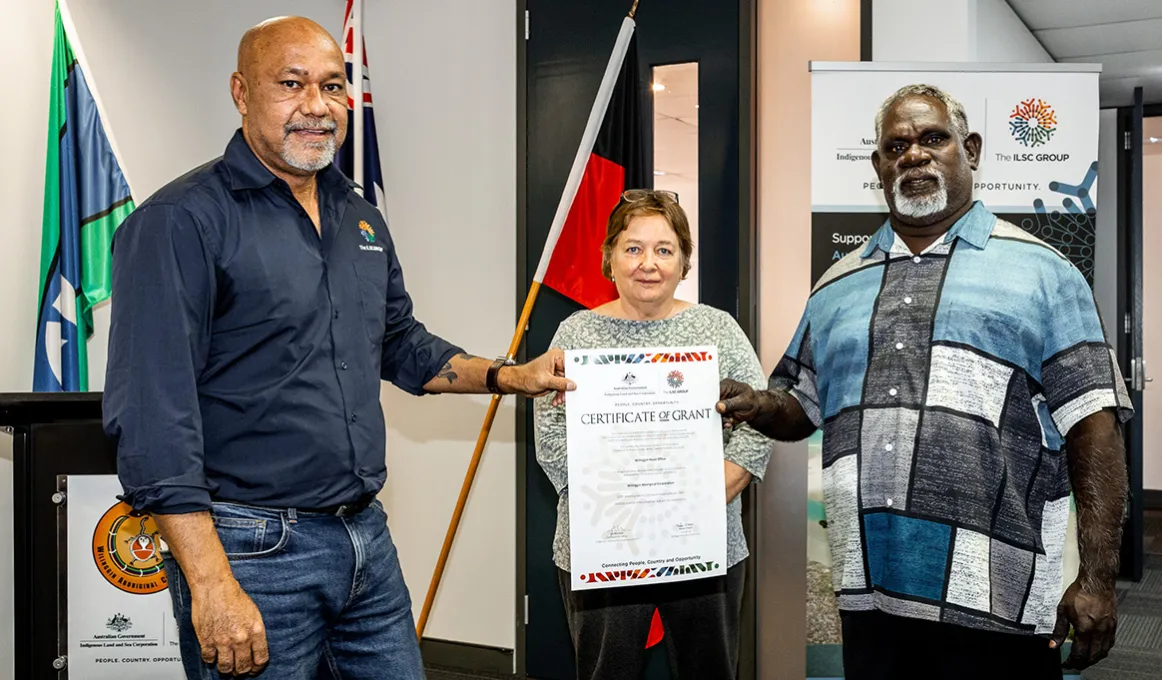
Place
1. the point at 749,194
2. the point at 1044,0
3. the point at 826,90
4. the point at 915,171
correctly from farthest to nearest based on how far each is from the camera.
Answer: the point at 1044,0, the point at 749,194, the point at 826,90, the point at 915,171

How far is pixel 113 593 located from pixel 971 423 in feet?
7.56

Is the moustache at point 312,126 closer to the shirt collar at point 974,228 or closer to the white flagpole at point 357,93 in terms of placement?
the shirt collar at point 974,228

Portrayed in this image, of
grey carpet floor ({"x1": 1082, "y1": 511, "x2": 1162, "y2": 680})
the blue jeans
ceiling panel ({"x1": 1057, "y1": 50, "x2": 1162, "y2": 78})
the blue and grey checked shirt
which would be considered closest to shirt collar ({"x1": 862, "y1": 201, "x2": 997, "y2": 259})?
the blue and grey checked shirt

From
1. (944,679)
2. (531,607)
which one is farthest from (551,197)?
(944,679)

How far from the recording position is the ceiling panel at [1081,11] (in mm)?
4684

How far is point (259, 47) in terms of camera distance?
184 centimetres

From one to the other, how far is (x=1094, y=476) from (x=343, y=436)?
4.53 feet

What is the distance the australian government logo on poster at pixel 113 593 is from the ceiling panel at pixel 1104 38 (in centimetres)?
502

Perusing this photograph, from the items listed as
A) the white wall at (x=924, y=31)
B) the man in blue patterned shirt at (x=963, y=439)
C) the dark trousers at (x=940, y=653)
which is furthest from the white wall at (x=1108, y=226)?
the dark trousers at (x=940, y=653)

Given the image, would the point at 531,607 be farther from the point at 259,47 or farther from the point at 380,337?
the point at 259,47

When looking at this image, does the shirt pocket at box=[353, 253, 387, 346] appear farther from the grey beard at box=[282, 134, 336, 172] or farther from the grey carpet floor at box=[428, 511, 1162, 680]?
the grey carpet floor at box=[428, 511, 1162, 680]

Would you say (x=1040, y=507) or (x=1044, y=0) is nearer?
(x=1040, y=507)

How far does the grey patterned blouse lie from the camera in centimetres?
247

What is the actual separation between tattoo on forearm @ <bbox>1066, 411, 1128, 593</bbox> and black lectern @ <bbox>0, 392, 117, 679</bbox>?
242 cm
